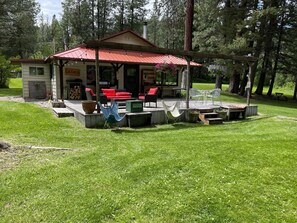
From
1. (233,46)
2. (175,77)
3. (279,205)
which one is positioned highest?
(233,46)

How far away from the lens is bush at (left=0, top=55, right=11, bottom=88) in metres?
17.0

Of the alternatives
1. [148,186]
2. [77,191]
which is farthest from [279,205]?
[77,191]

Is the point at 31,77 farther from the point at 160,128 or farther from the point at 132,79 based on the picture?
the point at 160,128

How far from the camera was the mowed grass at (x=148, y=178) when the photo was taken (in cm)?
275

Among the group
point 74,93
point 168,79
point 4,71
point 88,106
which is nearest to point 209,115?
point 88,106

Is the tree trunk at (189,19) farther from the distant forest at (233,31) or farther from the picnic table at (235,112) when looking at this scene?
the picnic table at (235,112)

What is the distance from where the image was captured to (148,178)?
3555 millimetres

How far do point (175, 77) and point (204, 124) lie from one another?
23.2 ft

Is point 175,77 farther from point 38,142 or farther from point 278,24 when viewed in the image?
point 38,142

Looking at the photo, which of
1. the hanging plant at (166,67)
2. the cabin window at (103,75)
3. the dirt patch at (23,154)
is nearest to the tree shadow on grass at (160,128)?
the dirt patch at (23,154)

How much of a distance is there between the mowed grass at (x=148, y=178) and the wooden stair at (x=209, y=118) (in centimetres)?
209

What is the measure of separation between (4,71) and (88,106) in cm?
1474

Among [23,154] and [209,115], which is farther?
[209,115]

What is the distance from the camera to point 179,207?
284 centimetres
